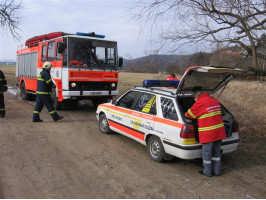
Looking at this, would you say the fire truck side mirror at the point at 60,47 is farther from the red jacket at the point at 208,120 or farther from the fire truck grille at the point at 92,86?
the red jacket at the point at 208,120

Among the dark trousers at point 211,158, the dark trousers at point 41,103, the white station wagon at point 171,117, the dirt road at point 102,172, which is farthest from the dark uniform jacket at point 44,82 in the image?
the dark trousers at point 211,158

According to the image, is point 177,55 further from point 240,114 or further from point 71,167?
point 71,167

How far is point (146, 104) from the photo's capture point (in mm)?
5219

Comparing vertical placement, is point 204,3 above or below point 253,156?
above

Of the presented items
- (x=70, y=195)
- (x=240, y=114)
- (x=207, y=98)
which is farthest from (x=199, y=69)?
(x=240, y=114)

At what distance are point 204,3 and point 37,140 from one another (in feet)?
17.8

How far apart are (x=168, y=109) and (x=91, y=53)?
546cm

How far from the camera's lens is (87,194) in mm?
3455

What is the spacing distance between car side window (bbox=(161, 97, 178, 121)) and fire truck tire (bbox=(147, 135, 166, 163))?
1.71 feet

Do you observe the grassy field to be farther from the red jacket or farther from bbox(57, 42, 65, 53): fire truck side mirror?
bbox(57, 42, 65, 53): fire truck side mirror

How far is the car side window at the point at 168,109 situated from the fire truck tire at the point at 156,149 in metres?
0.52

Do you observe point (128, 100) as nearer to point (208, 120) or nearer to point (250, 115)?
point (208, 120)

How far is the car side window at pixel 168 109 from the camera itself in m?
4.49

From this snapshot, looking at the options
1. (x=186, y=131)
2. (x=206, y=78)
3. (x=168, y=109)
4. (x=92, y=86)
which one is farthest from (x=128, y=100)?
(x=92, y=86)
